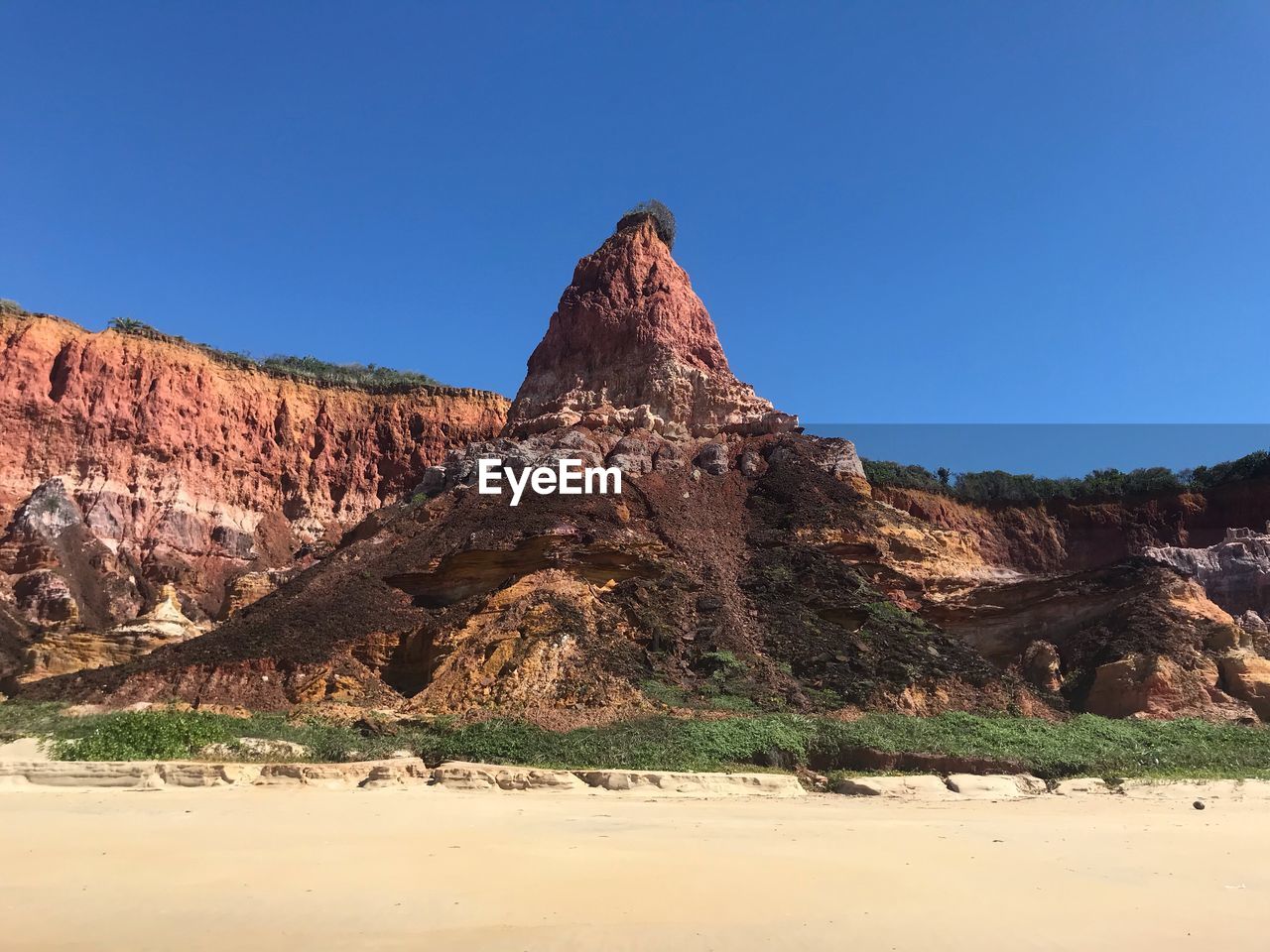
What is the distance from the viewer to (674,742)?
17438 mm

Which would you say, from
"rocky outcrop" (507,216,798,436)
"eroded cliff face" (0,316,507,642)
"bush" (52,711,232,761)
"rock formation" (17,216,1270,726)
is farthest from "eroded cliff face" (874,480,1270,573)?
"bush" (52,711,232,761)

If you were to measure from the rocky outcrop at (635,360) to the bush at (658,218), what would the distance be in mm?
283

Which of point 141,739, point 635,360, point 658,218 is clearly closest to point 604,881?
point 141,739

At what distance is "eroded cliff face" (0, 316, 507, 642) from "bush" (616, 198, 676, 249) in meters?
21.2

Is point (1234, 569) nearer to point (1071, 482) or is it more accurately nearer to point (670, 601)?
point (1071, 482)

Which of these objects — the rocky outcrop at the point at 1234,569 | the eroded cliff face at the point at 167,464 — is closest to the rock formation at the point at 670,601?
the rocky outcrop at the point at 1234,569

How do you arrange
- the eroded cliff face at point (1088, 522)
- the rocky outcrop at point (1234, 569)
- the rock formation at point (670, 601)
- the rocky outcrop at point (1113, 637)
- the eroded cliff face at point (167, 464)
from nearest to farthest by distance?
the rock formation at point (670, 601) < the rocky outcrop at point (1113, 637) < the rocky outcrop at point (1234, 569) < the eroded cliff face at point (167, 464) < the eroded cliff face at point (1088, 522)

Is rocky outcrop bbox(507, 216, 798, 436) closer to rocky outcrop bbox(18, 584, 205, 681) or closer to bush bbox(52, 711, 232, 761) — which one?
rocky outcrop bbox(18, 584, 205, 681)

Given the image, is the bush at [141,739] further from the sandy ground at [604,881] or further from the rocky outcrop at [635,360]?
the rocky outcrop at [635,360]

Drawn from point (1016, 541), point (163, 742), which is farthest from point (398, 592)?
point (1016, 541)

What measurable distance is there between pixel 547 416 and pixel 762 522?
1084cm

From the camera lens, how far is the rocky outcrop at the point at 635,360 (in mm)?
38156

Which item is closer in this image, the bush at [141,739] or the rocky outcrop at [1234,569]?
the bush at [141,739]

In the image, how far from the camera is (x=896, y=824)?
35.4 ft
